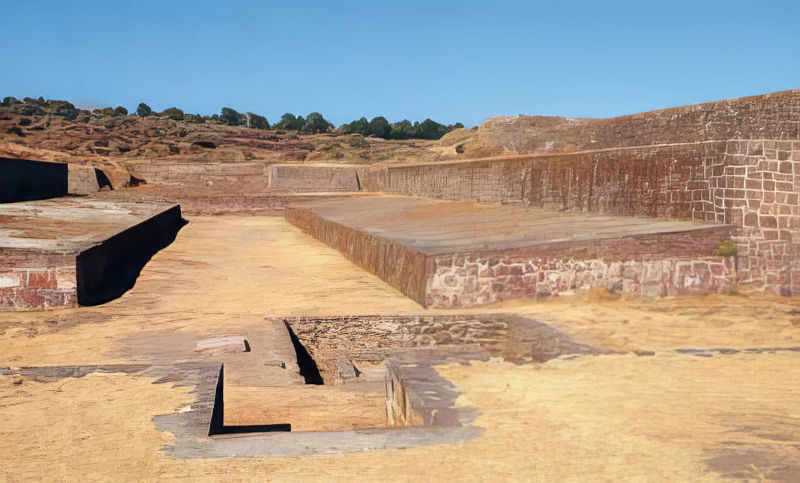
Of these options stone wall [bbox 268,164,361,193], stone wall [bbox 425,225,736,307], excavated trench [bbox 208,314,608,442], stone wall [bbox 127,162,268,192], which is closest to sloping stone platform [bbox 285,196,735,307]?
stone wall [bbox 425,225,736,307]

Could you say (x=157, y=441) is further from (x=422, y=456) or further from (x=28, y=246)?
(x=28, y=246)

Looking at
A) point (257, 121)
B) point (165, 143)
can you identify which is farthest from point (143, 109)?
point (165, 143)

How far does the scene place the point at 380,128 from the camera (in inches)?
2314

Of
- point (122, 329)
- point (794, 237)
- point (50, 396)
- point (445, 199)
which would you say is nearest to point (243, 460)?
point (50, 396)

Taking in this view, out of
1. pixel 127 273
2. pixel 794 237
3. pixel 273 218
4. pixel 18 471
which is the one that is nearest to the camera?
pixel 18 471

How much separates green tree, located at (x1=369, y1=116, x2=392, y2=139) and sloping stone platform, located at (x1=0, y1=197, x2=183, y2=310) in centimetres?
4745

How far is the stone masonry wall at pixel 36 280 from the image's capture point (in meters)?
6.64

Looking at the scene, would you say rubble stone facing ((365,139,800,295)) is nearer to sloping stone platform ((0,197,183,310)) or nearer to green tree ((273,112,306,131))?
sloping stone platform ((0,197,183,310))

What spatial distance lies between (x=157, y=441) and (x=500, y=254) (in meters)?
4.15

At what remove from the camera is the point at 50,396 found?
3.78m

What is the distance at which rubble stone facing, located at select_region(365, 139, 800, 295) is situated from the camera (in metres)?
7.14

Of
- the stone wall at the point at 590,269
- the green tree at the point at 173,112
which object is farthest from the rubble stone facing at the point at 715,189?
the green tree at the point at 173,112

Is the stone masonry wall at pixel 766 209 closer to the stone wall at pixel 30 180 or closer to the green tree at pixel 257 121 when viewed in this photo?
the stone wall at pixel 30 180

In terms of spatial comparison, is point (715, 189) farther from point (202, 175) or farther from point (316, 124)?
point (316, 124)
